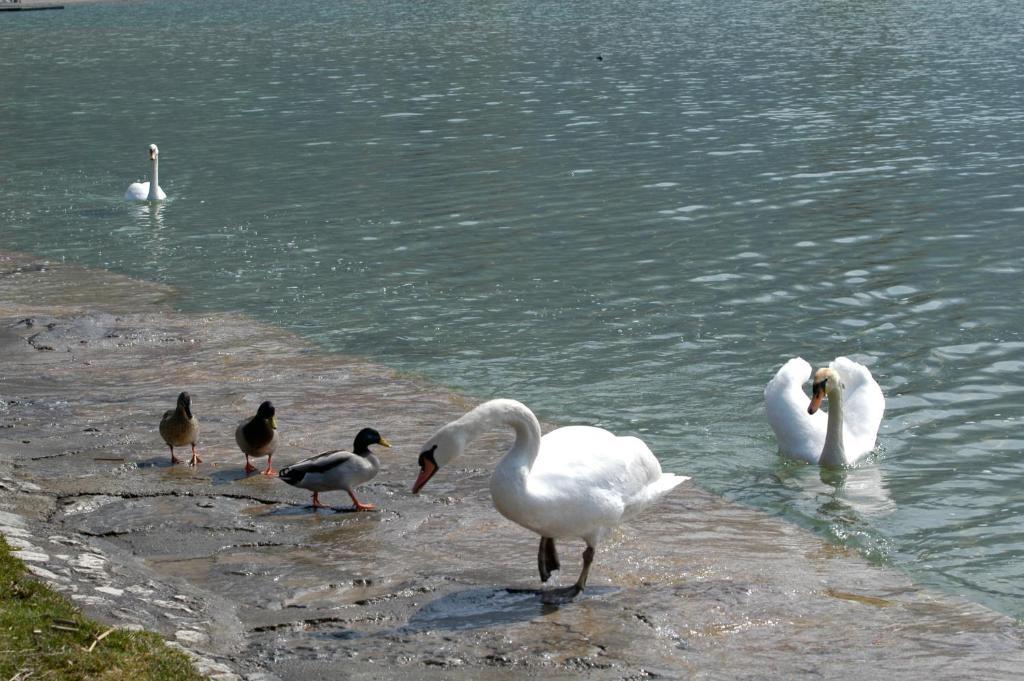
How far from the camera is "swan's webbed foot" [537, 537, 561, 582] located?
8.66 m

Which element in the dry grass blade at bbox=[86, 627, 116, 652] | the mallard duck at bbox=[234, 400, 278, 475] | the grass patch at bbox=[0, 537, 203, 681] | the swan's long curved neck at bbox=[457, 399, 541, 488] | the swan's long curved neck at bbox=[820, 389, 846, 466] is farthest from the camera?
the swan's long curved neck at bbox=[820, 389, 846, 466]

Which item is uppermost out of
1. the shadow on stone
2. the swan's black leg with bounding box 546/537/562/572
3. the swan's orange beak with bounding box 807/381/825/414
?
the swan's black leg with bounding box 546/537/562/572

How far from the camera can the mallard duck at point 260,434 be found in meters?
11.0

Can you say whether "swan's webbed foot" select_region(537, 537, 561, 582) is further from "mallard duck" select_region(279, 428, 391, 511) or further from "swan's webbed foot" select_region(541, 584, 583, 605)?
A: "mallard duck" select_region(279, 428, 391, 511)

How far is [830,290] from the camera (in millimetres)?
17688

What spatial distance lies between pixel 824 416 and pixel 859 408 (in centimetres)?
36

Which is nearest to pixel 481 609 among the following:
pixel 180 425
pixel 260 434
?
pixel 260 434

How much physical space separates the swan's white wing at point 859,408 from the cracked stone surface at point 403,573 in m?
1.69

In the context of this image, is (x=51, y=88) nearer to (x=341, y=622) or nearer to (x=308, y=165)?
(x=308, y=165)

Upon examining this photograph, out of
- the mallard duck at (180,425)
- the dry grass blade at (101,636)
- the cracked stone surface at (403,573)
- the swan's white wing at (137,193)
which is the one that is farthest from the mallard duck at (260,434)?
the swan's white wing at (137,193)

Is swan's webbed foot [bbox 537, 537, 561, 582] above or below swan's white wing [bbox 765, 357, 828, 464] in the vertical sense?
above

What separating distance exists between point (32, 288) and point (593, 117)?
17.2 m

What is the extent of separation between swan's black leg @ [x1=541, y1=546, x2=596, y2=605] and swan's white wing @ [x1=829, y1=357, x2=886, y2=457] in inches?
170

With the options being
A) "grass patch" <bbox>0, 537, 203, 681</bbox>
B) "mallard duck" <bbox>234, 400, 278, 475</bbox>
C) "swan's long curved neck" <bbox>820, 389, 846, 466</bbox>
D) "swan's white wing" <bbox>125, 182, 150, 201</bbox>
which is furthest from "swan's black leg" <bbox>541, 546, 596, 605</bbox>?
"swan's white wing" <bbox>125, 182, 150, 201</bbox>
